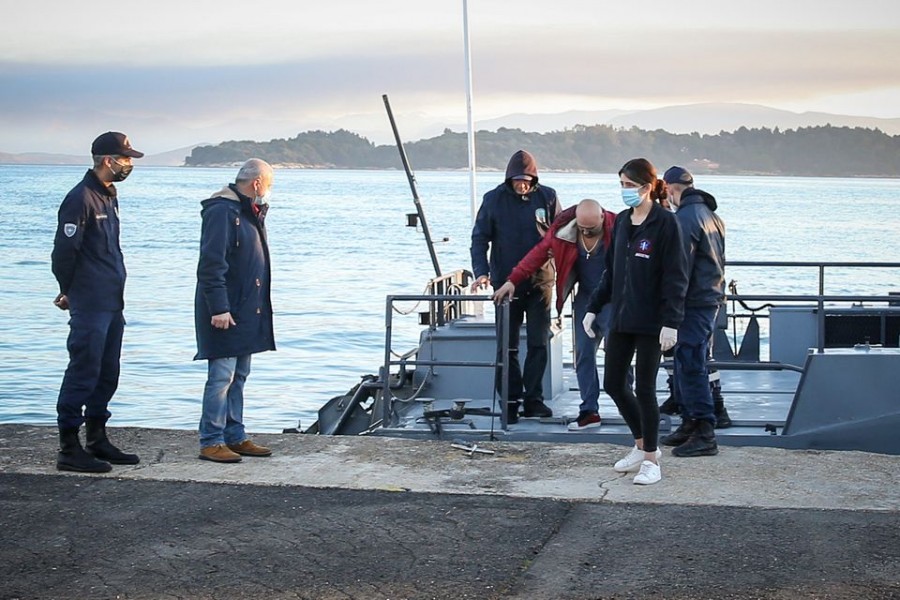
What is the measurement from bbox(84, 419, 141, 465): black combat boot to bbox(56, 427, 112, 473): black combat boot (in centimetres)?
13

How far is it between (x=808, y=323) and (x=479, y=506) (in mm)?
7160

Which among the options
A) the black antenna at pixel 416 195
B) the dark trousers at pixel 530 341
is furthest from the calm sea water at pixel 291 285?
the dark trousers at pixel 530 341

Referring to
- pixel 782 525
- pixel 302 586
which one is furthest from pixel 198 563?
pixel 782 525

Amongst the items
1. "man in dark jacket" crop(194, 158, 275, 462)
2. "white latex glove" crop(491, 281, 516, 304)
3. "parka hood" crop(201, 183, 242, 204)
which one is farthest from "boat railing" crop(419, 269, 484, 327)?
"parka hood" crop(201, 183, 242, 204)

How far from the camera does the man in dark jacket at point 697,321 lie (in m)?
7.56

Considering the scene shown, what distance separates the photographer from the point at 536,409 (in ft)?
30.9

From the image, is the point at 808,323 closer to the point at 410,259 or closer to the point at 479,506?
the point at 479,506

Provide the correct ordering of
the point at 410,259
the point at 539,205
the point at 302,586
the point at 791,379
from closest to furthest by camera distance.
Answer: the point at 302,586, the point at 539,205, the point at 791,379, the point at 410,259

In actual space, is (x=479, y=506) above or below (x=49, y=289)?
above

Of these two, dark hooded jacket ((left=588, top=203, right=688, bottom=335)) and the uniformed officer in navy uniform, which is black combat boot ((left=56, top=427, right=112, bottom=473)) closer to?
the uniformed officer in navy uniform

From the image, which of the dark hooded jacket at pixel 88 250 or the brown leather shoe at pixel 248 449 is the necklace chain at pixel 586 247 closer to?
the brown leather shoe at pixel 248 449

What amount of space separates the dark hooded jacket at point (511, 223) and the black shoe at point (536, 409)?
0.91 m

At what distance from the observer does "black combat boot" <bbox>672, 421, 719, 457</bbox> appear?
7.38 metres

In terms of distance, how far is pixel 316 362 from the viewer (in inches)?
1012
